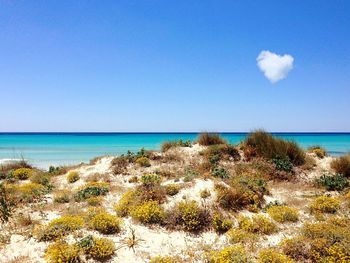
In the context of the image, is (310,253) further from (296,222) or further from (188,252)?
(188,252)

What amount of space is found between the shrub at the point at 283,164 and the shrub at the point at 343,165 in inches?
95.5

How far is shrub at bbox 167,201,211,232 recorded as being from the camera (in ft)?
31.0

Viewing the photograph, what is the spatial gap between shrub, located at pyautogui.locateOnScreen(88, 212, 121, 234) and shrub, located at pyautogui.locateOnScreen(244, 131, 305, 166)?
10.9 metres

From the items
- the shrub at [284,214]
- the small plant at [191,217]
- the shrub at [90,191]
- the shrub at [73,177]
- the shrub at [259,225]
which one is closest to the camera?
the shrub at [259,225]

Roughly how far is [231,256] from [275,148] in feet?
37.7

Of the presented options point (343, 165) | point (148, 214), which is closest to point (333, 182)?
point (343, 165)

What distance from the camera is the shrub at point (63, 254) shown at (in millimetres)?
7180

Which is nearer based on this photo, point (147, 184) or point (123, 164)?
point (147, 184)

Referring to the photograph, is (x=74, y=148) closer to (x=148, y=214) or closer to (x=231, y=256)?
(x=148, y=214)

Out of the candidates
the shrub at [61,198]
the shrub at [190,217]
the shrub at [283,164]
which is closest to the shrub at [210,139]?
the shrub at [283,164]

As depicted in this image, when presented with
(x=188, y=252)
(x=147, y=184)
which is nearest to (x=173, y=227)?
(x=188, y=252)

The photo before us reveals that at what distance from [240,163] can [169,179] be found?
4710 mm

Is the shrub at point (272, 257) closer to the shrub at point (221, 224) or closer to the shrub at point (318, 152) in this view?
the shrub at point (221, 224)

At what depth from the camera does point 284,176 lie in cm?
1539
